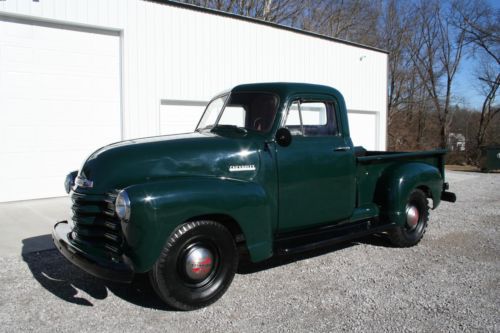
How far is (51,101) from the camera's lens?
8508 mm

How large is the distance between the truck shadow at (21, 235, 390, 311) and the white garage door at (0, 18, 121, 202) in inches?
132

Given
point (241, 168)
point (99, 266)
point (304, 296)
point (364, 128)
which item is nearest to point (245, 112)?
point (241, 168)

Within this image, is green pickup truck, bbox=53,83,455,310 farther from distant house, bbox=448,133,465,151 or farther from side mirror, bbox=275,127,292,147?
distant house, bbox=448,133,465,151

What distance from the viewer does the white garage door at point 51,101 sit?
806cm

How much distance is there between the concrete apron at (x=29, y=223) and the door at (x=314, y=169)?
3275 mm

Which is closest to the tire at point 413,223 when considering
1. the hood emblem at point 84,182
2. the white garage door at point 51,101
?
the hood emblem at point 84,182

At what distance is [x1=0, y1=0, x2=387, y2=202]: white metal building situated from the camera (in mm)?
8125

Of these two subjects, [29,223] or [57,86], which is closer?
[29,223]

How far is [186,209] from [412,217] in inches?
139

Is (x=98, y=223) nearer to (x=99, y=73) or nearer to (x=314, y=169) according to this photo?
(x=314, y=169)

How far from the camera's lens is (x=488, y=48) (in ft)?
83.5

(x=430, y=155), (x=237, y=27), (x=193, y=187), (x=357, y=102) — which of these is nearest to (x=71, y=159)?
(x=237, y=27)

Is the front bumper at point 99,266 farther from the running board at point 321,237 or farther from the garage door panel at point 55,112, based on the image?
the garage door panel at point 55,112

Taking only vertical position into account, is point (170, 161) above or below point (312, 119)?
below
